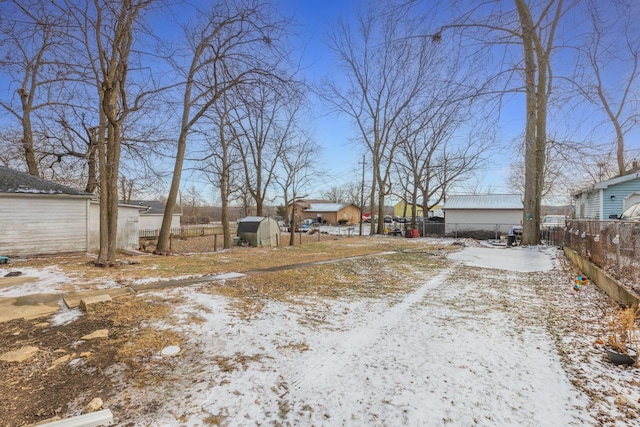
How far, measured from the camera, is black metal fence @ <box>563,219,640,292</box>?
506cm

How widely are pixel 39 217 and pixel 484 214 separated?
27.0 m

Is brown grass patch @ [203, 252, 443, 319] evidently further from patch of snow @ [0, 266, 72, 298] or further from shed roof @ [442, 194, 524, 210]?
shed roof @ [442, 194, 524, 210]

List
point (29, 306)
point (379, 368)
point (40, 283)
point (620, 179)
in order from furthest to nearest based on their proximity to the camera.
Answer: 1. point (620, 179)
2. point (40, 283)
3. point (29, 306)
4. point (379, 368)

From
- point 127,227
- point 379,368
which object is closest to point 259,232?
point 127,227

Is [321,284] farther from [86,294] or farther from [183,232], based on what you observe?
[183,232]

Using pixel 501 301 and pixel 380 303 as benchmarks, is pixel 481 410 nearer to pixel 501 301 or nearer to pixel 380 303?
pixel 380 303

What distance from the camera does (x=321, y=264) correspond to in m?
8.89

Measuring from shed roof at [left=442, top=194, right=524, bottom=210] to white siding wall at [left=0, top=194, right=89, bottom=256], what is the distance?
23.9 meters

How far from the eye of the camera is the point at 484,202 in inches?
1019

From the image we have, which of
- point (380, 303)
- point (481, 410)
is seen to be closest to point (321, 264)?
point (380, 303)

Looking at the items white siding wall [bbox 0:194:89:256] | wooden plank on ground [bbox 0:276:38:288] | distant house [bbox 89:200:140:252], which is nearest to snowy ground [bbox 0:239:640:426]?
wooden plank on ground [bbox 0:276:38:288]

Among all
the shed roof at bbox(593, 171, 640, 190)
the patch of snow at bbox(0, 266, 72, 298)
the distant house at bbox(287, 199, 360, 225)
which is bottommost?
the patch of snow at bbox(0, 266, 72, 298)

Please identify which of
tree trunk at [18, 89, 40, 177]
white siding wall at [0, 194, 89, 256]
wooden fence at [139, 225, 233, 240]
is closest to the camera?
white siding wall at [0, 194, 89, 256]

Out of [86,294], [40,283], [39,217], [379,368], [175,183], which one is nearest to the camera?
[379,368]
